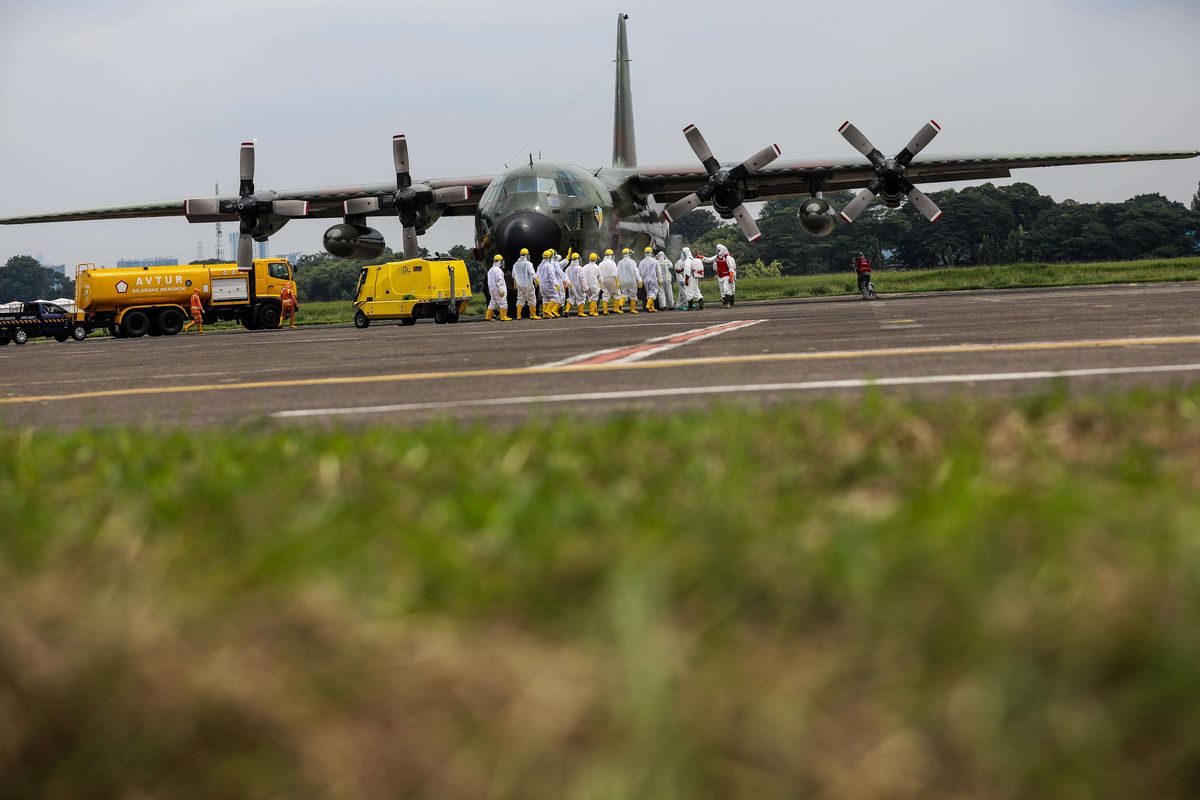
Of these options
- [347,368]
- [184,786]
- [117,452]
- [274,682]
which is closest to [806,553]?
[274,682]

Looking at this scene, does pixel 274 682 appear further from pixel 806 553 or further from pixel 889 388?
pixel 889 388

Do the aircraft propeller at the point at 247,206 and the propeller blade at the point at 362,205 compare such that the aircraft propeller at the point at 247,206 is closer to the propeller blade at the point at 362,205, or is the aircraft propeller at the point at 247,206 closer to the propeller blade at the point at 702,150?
the propeller blade at the point at 362,205

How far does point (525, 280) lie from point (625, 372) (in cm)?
2507

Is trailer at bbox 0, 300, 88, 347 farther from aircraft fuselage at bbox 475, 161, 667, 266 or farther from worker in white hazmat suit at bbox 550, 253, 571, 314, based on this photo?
worker in white hazmat suit at bbox 550, 253, 571, 314

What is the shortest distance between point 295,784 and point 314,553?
2.78ft

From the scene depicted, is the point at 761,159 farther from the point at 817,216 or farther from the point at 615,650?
the point at 615,650

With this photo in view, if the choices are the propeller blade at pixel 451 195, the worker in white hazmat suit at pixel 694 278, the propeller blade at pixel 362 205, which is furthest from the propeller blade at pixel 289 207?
the worker in white hazmat suit at pixel 694 278

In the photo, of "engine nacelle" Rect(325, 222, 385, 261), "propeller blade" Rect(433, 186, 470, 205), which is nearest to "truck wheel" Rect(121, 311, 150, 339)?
"engine nacelle" Rect(325, 222, 385, 261)

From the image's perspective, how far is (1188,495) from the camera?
320cm

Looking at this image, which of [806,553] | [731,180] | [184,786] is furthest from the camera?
[731,180]

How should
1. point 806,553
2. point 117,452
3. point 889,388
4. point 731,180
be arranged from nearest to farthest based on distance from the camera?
point 806,553
point 117,452
point 889,388
point 731,180

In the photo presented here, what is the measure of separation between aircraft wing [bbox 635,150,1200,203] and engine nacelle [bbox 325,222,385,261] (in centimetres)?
937

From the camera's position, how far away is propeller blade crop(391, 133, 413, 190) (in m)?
43.0

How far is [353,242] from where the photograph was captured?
139 ft
